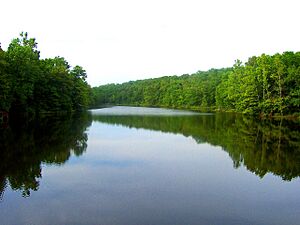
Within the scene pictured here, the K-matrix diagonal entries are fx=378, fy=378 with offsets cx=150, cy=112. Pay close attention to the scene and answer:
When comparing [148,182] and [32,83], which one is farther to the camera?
[32,83]

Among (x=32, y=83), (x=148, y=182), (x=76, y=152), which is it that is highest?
(x=32, y=83)

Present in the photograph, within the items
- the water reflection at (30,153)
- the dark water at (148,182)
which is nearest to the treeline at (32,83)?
the water reflection at (30,153)

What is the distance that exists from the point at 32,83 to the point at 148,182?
4180 centimetres

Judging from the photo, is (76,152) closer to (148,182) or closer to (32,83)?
(148,182)

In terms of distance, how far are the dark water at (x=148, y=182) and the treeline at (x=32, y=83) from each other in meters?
18.0

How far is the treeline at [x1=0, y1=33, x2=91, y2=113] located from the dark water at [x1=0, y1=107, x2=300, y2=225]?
1799cm

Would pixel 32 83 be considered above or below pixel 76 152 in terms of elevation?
above

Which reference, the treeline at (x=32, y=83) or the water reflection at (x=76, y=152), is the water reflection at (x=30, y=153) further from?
the treeline at (x=32, y=83)

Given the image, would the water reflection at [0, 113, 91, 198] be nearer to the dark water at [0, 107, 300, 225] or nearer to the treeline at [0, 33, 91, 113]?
the dark water at [0, 107, 300, 225]

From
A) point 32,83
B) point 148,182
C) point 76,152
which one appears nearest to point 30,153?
point 76,152

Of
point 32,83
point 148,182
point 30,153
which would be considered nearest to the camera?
point 148,182

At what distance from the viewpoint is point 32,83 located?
177 ft

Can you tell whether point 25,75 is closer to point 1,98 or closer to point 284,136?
point 1,98

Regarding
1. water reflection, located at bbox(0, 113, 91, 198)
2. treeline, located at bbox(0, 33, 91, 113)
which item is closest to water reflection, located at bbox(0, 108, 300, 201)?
water reflection, located at bbox(0, 113, 91, 198)
